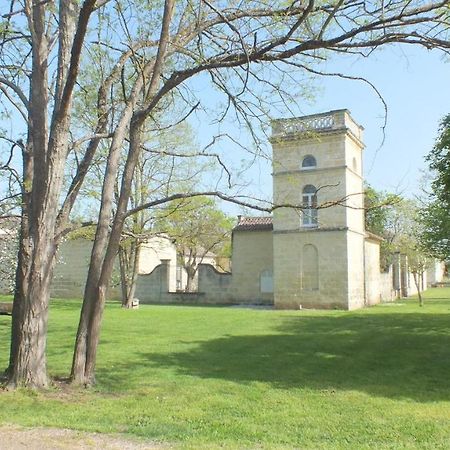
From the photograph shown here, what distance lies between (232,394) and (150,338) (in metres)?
7.06

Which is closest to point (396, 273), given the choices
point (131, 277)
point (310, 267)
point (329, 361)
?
point (310, 267)

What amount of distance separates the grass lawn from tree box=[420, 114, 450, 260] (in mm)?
3578

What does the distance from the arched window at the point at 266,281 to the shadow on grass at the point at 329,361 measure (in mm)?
13696

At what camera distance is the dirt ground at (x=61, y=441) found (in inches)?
209

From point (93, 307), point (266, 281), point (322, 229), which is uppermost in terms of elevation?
point (322, 229)

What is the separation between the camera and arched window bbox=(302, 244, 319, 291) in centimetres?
2728

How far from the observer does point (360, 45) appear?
770 cm

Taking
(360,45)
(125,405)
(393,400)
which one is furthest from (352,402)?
(360,45)

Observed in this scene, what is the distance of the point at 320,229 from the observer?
27.1 m

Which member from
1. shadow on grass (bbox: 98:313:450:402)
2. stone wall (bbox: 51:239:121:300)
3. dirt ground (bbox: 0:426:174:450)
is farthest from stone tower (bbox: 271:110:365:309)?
dirt ground (bbox: 0:426:174:450)

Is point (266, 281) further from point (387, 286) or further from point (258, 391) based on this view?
point (258, 391)

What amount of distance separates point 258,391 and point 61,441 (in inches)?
138

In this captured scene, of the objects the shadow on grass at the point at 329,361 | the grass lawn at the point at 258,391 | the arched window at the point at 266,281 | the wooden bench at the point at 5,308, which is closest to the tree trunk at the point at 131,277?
the arched window at the point at 266,281

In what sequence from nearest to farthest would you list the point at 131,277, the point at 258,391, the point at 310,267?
1. the point at 258,391
2. the point at 310,267
3. the point at 131,277
